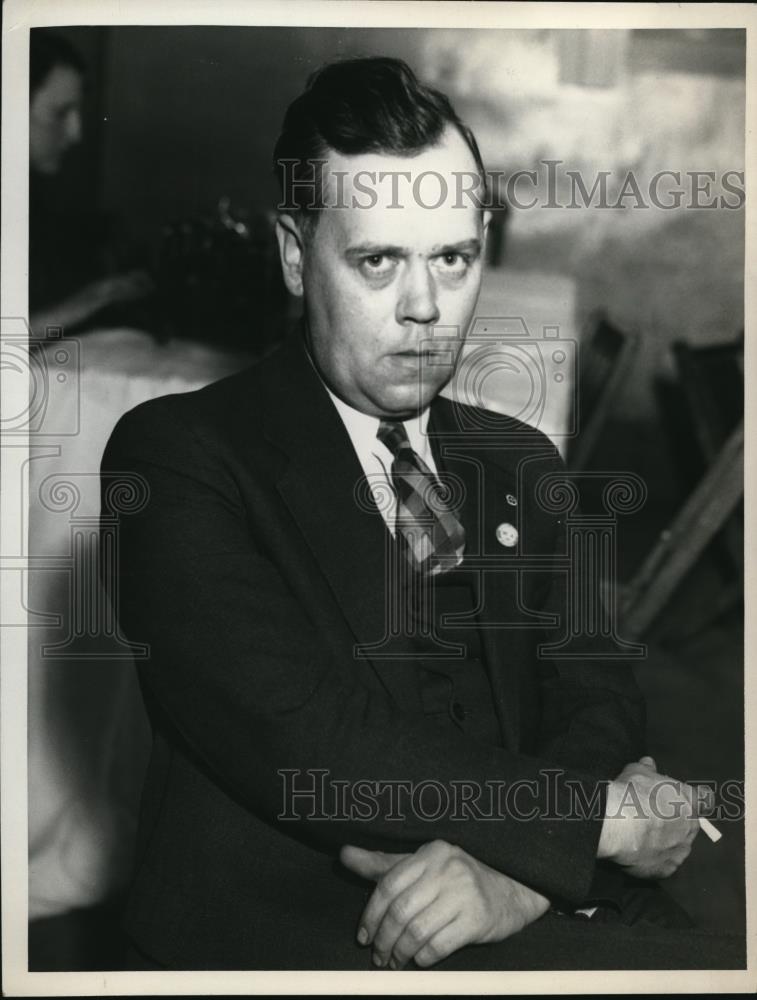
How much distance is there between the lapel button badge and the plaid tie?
55mm

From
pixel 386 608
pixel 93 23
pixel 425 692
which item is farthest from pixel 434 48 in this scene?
pixel 425 692

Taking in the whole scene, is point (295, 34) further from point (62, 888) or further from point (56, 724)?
point (62, 888)

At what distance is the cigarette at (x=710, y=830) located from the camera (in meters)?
1.45

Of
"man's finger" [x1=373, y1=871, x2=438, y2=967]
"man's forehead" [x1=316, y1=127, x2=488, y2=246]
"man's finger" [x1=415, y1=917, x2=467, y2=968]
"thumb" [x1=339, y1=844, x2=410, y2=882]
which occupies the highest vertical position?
"man's forehead" [x1=316, y1=127, x2=488, y2=246]

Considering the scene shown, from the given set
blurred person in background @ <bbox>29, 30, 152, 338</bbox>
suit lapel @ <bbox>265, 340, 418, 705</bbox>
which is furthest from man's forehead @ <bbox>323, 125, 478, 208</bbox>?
blurred person in background @ <bbox>29, 30, 152, 338</bbox>

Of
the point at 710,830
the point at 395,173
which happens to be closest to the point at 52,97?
the point at 395,173

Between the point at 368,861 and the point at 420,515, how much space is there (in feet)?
1.49

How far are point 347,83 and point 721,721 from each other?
1046 millimetres

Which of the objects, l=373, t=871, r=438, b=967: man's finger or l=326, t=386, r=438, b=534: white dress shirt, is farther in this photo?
l=326, t=386, r=438, b=534: white dress shirt

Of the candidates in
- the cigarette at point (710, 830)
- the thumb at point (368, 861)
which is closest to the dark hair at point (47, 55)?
the thumb at point (368, 861)

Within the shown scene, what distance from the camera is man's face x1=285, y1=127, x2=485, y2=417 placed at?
1372 millimetres

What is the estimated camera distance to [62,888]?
1.48 m

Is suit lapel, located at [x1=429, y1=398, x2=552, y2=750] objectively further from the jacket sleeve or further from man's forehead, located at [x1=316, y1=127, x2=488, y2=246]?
man's forehead, located at [x1=316, y1=127, x2=488, y2=246]

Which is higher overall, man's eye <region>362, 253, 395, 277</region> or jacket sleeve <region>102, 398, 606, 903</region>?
man's eye <region>362, 253, 395, 277</region>
